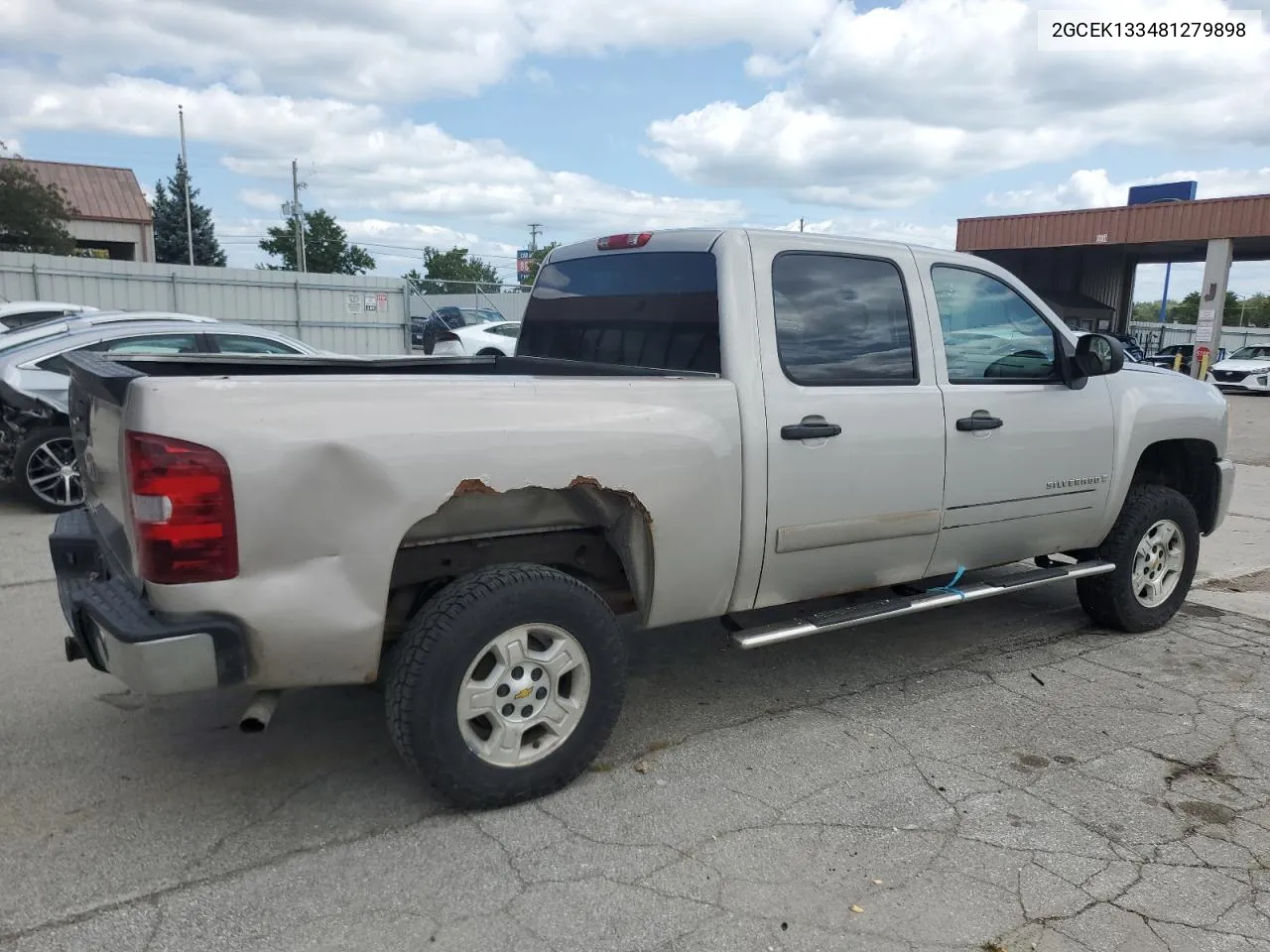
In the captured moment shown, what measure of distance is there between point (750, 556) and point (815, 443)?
20.0 inches

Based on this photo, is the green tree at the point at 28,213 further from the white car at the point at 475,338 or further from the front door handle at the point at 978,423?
the front door handle at the point at 978,423

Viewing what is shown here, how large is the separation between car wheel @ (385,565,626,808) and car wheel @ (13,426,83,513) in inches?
235

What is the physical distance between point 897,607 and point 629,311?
170 cm

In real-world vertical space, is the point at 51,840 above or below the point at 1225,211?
below

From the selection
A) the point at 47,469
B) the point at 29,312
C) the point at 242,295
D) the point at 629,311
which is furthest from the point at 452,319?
the point at 629,311

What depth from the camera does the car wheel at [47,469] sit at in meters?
7.78

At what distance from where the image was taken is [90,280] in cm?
1859

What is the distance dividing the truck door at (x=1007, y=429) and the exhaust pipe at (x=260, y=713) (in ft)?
9.18

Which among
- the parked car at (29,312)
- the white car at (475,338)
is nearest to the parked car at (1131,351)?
the white car at (475,338)

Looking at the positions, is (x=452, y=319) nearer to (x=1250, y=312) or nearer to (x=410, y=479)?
(x=410, y=479)

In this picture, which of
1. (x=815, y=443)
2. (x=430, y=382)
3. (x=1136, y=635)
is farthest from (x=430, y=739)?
(x=1136, y=635)

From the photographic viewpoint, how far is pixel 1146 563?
17.4 feet

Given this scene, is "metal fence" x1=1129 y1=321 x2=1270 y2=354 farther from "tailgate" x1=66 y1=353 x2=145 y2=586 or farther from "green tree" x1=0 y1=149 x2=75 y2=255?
"tailgate" x1=66 y1=353 x2=145 y2=586

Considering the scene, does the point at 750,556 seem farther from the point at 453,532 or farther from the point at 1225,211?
the point at 1225,211
